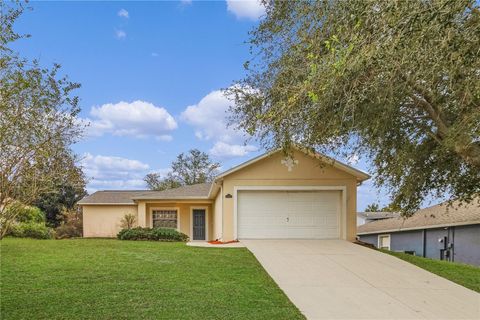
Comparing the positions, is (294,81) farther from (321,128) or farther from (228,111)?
(228,111)

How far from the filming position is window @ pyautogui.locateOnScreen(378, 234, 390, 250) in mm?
26234

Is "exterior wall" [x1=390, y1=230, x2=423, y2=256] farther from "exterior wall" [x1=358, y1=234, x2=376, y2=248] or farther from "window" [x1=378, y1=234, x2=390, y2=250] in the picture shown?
"exterior wall" [x1=358, y1=234, x2=376, y2=248]

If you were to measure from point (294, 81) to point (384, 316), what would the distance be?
5274mm

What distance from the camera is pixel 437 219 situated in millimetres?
20953

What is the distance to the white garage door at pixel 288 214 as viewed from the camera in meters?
16.9

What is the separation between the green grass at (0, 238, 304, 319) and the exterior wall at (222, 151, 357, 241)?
4.30 meters

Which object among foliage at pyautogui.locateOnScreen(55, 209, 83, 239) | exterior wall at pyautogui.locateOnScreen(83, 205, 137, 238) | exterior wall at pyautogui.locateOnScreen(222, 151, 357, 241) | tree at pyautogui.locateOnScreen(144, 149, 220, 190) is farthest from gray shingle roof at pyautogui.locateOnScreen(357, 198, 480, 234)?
tree at pyautogui.locateOnScreen(144, 149, 220, 190)

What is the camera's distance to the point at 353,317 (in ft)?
22.1

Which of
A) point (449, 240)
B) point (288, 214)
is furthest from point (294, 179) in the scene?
point (449, 240)

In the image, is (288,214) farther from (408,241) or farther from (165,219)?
(408,241)

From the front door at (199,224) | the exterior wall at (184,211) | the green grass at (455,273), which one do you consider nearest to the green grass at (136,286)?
the green grass at (455,273)

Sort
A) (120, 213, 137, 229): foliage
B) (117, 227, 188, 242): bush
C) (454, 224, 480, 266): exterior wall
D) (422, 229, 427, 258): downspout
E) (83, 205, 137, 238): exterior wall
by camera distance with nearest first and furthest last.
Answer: (454, 224, 480, 266): exterior wall → (117, 227, 188, 242): bush → (422, 229, 427, 258): downspout → (120, 213, 137, 229): foliage → (83, 205, 137, 238): exterior wall

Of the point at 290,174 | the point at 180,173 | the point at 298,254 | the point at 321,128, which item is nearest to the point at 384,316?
the point at 321,128

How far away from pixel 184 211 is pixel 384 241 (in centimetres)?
1344
